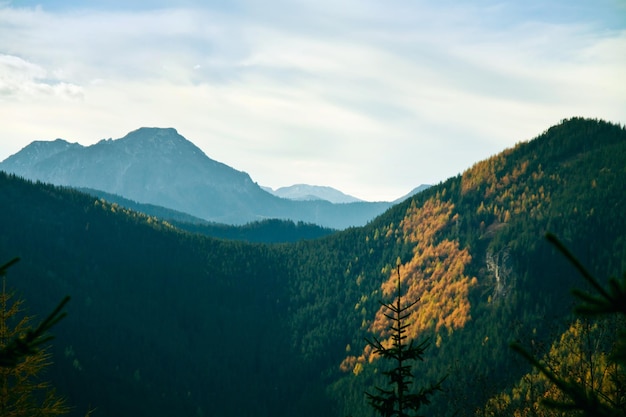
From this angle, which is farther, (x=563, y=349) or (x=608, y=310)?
(x=563, y=349)

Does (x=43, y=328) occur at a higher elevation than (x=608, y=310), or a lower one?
lower

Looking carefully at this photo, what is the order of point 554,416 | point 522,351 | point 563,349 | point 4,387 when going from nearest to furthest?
point 522,351 → point 4,387 → point 554,416 → point 563,349

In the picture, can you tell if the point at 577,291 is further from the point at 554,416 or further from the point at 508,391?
the point at 508,391

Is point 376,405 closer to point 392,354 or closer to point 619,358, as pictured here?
point 392,354

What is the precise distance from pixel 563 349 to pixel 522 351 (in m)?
178

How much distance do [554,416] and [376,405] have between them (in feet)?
226

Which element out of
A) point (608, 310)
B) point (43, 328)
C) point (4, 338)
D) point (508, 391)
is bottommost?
point (508, 391)

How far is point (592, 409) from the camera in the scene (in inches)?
307

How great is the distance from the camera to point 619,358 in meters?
8.67

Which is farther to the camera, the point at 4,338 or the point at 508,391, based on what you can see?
the point at 508,391

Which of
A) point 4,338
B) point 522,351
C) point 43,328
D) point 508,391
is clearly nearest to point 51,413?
point 4,338

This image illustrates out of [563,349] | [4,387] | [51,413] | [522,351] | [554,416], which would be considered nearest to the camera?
[522,351]

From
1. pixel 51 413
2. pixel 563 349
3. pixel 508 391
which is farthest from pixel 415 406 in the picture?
pixel 508 391

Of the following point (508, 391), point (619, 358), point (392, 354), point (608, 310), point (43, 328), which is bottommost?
point (508, 391)
